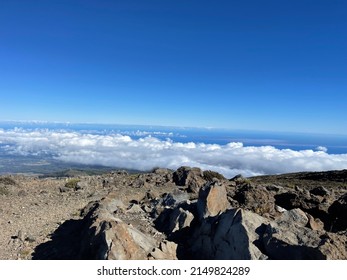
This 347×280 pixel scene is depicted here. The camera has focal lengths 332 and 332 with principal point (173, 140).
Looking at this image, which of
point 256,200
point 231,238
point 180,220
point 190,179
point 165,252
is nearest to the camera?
point 231,238

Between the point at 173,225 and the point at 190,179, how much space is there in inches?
545

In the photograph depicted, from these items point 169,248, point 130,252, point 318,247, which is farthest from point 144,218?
point 318,247

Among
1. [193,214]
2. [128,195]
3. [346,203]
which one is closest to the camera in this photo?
[193,214]

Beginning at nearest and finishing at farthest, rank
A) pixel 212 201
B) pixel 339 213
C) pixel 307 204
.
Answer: pixel 212 201 < pixel 339 213 < pixel 307 204

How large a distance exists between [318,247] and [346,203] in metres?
8.84

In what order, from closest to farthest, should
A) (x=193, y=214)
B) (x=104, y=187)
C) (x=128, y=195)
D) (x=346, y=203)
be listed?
1. (x=193, y=214)
2. (x=346, y=203)
3. (x=128, y=195)
4. (x=104, y=187)

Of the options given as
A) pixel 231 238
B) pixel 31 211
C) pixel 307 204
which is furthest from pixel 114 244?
pixel 307 204

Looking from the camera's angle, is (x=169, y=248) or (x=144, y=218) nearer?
(x=169, y=248)

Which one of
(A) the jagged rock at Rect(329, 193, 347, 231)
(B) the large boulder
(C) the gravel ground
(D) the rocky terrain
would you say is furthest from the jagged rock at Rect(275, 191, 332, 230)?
(C) the gravel ground

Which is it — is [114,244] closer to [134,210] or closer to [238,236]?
[238,236]

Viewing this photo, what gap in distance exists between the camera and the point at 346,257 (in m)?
9.26

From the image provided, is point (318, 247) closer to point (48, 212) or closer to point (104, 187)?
point (48, 212)

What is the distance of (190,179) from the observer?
29.1 m

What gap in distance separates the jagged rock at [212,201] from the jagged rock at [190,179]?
428 inches
